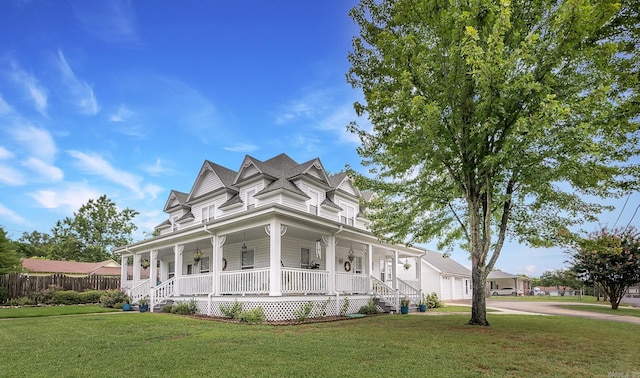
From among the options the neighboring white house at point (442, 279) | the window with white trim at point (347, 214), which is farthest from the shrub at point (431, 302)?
the neighboring white house at point (442, 279)

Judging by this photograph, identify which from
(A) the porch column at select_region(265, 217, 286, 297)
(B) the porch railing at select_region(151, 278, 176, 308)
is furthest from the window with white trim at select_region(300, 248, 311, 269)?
(B) the porch railing at select_region(151, 278, 176, 308)

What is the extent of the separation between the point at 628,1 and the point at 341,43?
333 inches

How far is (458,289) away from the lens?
39.3 m

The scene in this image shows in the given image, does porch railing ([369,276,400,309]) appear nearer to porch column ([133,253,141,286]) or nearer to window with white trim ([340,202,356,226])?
window with white trim ([340,202,356,226])

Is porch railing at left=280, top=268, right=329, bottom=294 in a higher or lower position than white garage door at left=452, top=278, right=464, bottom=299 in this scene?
higher

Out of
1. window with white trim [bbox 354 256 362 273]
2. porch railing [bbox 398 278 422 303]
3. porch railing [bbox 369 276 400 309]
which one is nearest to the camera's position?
porch railing [bbox 369 276 400 309]

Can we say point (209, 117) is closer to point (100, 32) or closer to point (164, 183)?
point (100, 32)

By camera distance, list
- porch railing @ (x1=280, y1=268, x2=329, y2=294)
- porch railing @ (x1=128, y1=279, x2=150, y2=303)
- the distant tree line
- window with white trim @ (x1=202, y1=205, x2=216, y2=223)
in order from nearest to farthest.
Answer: porch railing @ (x1=280, y1=268, x2=329, y2=294), porch railing @ (x1=128, y1=279, x2=150, y2=303), window with white trim @ (x1=202, y1=205, x2=216, y2=223), the distant tree line

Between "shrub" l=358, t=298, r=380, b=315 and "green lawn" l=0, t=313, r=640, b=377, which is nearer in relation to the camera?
"green lawn" l=0, t=313, r=640, b=377

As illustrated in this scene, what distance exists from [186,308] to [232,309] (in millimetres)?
3011

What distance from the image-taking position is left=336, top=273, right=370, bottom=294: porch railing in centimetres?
1584

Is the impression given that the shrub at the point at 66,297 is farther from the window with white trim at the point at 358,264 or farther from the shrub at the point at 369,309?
the shrub at the point at 369,309

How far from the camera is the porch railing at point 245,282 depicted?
13.7m

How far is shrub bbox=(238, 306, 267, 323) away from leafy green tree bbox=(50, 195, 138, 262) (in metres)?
48.2
